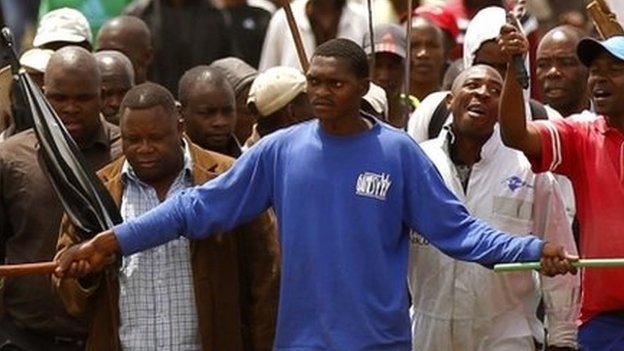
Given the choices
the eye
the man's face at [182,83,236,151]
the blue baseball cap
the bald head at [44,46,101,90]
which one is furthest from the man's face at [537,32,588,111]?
the eye

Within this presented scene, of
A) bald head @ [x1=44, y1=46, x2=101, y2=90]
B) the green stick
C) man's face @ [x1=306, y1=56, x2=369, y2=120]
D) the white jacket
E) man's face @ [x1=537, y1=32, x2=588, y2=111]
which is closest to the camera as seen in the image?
the green stick

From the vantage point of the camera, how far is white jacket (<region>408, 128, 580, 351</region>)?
45.6ft

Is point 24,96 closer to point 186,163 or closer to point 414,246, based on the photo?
point 186,163

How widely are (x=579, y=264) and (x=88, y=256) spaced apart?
2.13 m

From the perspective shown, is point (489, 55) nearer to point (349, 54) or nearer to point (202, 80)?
point (202, 80)

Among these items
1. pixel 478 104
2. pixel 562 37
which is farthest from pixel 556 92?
pixel 478 104

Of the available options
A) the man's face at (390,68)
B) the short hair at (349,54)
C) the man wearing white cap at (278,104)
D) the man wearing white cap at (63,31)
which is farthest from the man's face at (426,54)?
the short hair at (349,54)

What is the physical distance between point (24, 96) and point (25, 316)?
1039 millimetres

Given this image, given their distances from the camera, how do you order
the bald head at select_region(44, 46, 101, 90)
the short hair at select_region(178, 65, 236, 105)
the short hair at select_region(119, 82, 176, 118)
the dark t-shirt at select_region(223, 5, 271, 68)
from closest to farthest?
1. the short hair at select_region(119, 82, 176, 118)
2. the bald head at select_region(44, 46, 101, 90)
3. the short hair at select_region(178, 65, 236, 105)
4. the dark t-shirt at select_region(223, 5, 271, 68)

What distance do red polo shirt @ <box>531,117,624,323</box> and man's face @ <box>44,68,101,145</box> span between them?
234 cm

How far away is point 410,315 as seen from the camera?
13.9 m

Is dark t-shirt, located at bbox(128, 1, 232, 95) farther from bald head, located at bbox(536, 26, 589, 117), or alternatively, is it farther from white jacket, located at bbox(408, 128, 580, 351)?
white jacket, located at bbox(408, 128, 580, 351)

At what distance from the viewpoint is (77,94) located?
14359 millimetres

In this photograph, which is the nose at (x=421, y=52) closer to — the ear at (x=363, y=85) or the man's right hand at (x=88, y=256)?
the ear at (x=363, y=85)
